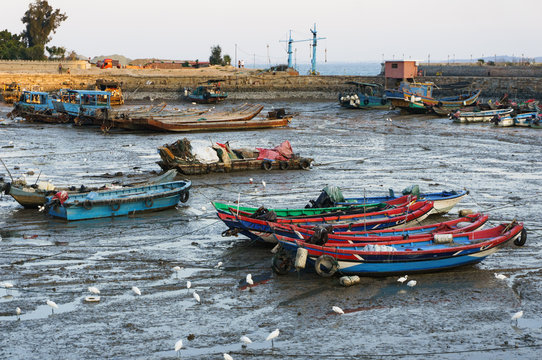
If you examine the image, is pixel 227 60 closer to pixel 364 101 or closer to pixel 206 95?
pixel 206 95

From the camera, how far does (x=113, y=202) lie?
17438 millimetres

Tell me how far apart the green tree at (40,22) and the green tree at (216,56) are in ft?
61.5

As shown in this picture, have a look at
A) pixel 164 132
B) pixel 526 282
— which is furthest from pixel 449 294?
pixel 164 132

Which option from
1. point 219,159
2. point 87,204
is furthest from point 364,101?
point 87,204

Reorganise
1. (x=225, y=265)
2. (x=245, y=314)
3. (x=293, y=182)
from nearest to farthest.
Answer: (x=245, y=314) → (x=225, y=265) → (x=293, y=182)

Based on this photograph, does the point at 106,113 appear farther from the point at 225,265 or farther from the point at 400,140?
the point at 225,265

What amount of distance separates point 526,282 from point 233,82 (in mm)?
50798

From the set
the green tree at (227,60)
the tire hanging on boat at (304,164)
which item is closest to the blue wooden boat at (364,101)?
the tire hanging on boat at (304,164)

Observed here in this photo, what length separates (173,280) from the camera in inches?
513

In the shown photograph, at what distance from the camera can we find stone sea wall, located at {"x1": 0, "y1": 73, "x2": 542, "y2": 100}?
5594cm

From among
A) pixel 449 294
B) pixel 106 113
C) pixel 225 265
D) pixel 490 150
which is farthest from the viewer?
pixel 106 113

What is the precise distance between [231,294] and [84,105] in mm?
30840

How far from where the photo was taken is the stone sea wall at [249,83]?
55.9m

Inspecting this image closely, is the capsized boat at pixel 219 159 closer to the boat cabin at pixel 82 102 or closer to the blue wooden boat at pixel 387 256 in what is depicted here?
the blue wooden boat at pixel 387 256
